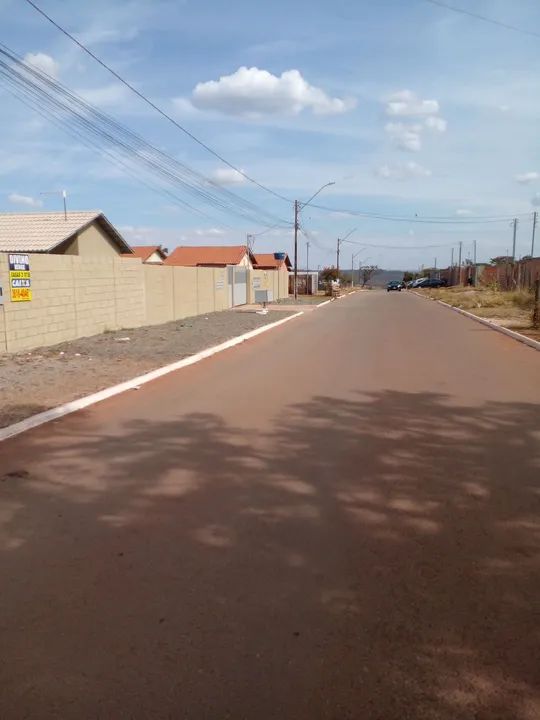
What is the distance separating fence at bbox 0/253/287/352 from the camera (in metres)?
12.6

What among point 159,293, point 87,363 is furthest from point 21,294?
point 159,293

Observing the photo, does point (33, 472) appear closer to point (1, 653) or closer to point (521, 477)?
point (1, 653)

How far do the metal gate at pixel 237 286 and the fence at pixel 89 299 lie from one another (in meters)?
5.95

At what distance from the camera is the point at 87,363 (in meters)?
11.3

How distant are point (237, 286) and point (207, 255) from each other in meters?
37.2

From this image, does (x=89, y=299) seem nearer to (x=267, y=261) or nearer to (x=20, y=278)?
(x=20, y=278)

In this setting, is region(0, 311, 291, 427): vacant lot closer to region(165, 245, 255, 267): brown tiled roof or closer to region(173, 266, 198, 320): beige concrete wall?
region(173, 266, 198, 320): beige concrete wall

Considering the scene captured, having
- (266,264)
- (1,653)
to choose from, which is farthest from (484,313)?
(266,264)

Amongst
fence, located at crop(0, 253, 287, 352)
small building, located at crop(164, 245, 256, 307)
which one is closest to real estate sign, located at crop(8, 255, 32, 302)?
fence, located at crop(0, 253, 287, 352)

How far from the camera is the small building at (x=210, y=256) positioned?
66.0 m

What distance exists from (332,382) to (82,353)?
18.7 feet

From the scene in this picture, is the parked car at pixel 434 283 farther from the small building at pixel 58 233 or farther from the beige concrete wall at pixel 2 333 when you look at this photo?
the beige concrete wall at pixel 2 333

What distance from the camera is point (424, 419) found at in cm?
707

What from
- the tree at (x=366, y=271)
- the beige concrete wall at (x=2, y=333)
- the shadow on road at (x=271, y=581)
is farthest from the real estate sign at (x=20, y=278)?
the tree at (x=366, y=271)
